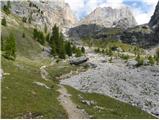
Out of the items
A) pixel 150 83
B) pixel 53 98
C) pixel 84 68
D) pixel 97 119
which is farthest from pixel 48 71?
pixel 97 119

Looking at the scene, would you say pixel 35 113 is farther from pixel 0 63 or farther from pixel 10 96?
pixel 0 63

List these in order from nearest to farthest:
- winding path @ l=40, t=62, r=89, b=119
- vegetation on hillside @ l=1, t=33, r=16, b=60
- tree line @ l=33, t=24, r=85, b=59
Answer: winding path @ l=40, t=62, r=89, b=119, vegetation on hillside @ l=1, t=33, r=16, b=60, tree line @ l=33, t=24, r=85, b=59

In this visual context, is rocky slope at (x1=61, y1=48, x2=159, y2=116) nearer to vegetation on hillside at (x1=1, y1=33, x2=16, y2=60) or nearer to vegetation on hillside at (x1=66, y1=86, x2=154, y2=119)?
vegetation on hillside at (x1=66, y1=86, x2=154, y2=119)

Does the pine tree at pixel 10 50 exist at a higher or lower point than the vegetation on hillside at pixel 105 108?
higher

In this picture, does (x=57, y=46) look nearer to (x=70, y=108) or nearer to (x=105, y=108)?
(x=105, y=108)

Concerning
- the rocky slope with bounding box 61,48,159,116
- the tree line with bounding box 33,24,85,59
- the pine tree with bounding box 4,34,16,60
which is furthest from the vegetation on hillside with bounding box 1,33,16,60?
the tree line with bounding box 33,24,85,59

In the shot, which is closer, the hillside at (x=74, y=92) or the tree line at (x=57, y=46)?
the hillside at (x=74, y=92)

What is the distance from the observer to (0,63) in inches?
3130

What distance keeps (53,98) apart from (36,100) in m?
6.27

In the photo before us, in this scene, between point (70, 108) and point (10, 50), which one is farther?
point (10, 50)

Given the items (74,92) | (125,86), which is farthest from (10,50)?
(125,86)

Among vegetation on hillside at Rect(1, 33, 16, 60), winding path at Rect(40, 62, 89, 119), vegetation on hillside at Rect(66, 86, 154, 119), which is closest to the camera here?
winding path at Rect(40, 62, 89, 119)

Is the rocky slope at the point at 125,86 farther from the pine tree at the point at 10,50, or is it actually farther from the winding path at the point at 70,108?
the pine tree at the point at 10,50

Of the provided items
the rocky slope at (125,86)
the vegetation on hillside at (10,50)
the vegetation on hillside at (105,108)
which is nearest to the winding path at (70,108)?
the vegetation on hillside at (105,108)
